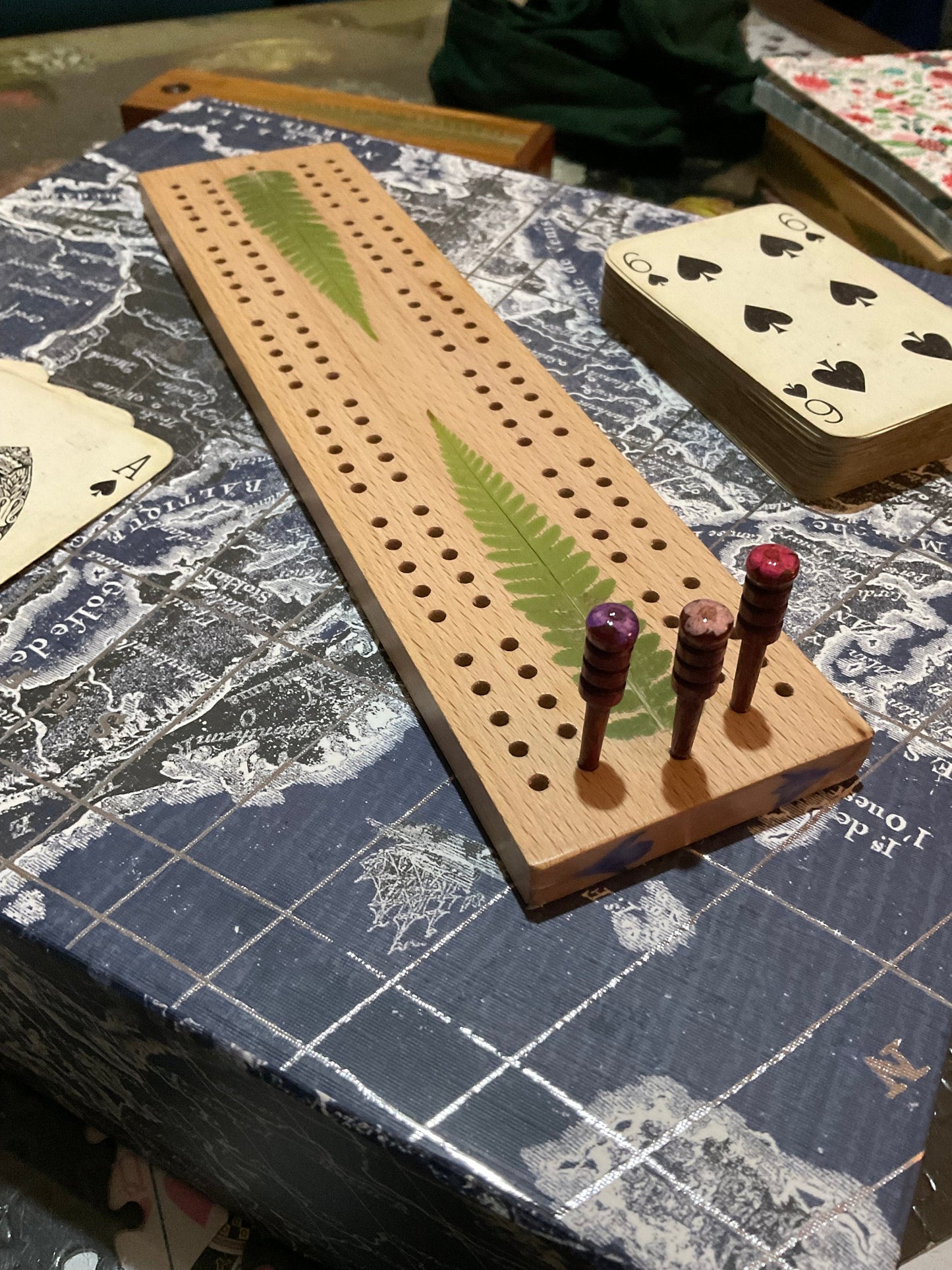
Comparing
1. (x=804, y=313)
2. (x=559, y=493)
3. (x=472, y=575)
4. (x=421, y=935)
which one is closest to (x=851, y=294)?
(x=804, y=313)

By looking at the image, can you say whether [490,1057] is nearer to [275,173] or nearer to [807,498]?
[807,498]

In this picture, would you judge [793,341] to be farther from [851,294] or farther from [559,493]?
[559,493]

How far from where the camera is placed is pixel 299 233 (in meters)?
1.00

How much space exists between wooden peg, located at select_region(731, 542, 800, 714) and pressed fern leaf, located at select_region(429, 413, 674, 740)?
5 centimetres

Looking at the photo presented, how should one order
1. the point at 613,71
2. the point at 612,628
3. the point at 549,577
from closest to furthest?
the point at 612,628
the point at 549,577
the point at 613,71

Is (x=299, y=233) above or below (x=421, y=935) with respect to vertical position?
above

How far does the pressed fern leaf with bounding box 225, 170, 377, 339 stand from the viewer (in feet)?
3.03

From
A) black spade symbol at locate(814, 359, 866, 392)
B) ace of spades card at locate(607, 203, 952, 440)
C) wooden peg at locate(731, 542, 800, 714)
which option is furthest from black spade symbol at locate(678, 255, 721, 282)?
wooden peg at locate(731, 542, 800, 714)

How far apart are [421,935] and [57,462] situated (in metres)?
0.50

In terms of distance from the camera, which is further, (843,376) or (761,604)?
(843,376)

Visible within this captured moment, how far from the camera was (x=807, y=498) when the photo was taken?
79 cm

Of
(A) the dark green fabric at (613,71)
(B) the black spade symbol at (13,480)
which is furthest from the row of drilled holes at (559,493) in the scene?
(A) the dark green fabric at (613,71)

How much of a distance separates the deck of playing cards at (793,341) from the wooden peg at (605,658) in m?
0.34

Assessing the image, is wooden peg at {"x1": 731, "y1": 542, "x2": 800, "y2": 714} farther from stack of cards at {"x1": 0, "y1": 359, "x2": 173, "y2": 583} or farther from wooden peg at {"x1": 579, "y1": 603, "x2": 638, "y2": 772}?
stack of cards at {"x1": 0, "y1": 359, "x2": 173, "y2": 583}
